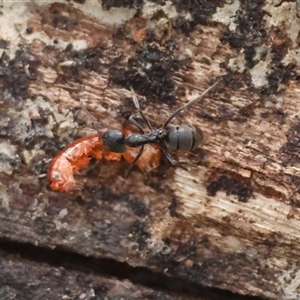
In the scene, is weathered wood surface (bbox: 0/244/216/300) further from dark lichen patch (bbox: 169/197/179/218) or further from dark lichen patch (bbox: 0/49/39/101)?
dark lichen patch (bbox: 0/49/39/101)

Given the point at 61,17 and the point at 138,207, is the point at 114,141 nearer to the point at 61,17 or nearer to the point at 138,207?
the point at 138,207

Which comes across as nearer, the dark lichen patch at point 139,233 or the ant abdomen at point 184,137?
the ant abdomen at point 184,137

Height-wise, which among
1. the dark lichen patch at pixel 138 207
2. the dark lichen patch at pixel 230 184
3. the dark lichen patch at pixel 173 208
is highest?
the dark lichen patch at pixel 230 184

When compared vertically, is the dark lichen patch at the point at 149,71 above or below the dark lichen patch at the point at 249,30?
below

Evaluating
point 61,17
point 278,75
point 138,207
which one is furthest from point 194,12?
point 138,207

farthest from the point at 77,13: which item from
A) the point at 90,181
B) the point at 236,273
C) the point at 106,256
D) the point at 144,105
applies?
the point at 236,273

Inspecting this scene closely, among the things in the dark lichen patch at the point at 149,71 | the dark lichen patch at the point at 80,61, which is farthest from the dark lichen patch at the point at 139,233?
the dark lichen patch at the point at 80,61

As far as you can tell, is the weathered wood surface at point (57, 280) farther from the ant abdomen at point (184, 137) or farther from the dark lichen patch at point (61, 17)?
the dark lichen patch at point (61, 17)
